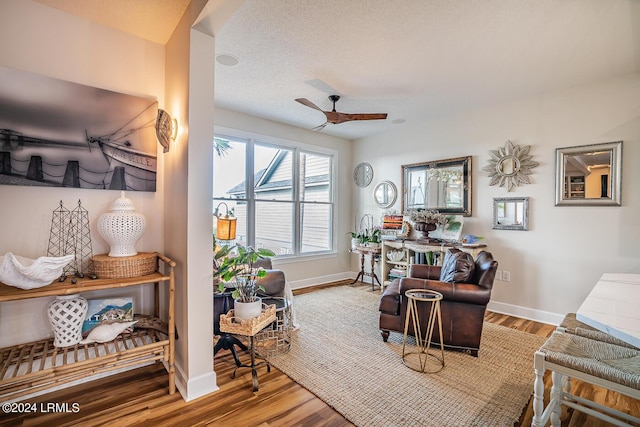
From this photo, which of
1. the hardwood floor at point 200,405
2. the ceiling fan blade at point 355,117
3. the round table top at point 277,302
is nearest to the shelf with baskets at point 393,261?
the ceiling fan blade at point 355,117

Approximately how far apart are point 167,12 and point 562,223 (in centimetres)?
425

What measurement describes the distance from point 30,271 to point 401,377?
245 cm

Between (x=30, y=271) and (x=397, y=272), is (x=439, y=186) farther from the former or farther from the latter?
(x=30, y=271)

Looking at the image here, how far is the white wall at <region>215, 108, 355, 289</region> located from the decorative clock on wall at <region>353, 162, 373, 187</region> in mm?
130

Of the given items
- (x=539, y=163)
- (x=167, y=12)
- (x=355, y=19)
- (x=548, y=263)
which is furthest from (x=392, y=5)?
(x=548, y=263)

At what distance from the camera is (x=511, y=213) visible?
147 inches

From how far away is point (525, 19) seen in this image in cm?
214

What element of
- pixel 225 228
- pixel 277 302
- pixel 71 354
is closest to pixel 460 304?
pixel 277 302

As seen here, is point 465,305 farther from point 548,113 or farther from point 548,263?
point 548,113

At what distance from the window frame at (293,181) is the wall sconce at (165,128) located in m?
1.88

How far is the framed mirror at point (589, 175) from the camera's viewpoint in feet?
9.93

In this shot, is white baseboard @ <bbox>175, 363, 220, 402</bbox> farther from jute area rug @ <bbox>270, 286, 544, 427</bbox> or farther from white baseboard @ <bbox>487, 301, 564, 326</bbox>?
white baseboard @ <bbox>487, 301, 564, 326</bbox>

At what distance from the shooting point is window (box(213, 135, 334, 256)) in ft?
14.2

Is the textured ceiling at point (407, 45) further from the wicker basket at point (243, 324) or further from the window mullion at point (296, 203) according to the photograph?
the wicker basket at point (243, 324)
